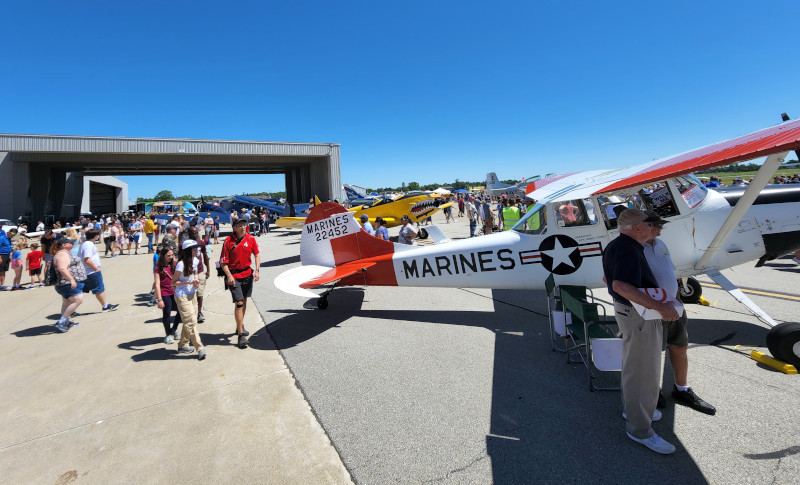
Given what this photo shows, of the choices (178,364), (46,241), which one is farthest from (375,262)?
(46,241)

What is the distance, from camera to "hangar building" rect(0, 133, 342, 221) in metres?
24.6

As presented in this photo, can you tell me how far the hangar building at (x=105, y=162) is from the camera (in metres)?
24.6

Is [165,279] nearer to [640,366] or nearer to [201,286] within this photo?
[201,286]

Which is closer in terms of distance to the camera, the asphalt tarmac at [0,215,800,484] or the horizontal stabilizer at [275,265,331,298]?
the asphalt tarmac at [0,215,800,484]

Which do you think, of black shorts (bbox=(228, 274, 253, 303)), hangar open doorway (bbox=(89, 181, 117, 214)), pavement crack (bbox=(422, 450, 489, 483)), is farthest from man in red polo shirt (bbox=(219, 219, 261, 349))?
hangar open doorway (bbox=(89, 181, 117, 214))

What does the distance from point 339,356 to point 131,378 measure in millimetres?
2302

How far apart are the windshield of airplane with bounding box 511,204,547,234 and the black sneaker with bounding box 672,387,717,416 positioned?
2457mm

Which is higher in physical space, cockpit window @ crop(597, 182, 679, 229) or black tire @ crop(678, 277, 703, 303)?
cockpit window @ crop(597, 182, 679, 229)

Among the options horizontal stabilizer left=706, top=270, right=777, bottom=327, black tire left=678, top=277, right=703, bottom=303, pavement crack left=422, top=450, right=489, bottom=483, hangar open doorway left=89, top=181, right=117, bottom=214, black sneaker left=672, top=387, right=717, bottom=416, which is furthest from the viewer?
hangar open doorway left=89, top=181, right=117, bottom=214

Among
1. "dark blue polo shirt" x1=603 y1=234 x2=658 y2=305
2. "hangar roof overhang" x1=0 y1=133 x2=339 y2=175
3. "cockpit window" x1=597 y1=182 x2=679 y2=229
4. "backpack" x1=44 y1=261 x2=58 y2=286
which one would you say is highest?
"hangar roof overhang" x1=0 y1=133 x2=339 y2=175

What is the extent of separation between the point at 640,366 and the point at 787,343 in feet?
7.61

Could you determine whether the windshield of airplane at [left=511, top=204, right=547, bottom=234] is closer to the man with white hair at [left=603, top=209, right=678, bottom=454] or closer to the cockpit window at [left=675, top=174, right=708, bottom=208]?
the cockpit window at [left=675, top=174, right=708, bottom=208]

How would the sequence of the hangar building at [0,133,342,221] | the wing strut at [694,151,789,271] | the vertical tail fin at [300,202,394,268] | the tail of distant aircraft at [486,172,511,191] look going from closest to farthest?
the wing strut at [694,151,789,271], the vertical tail fin at [300,202,394,268], the hangar building at [0,133,342,221], the tail of distant aircraft at [486,172,511,191]

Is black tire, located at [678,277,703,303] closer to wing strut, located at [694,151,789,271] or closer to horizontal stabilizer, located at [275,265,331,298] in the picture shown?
wing strut, located at [694,151,789,271]
